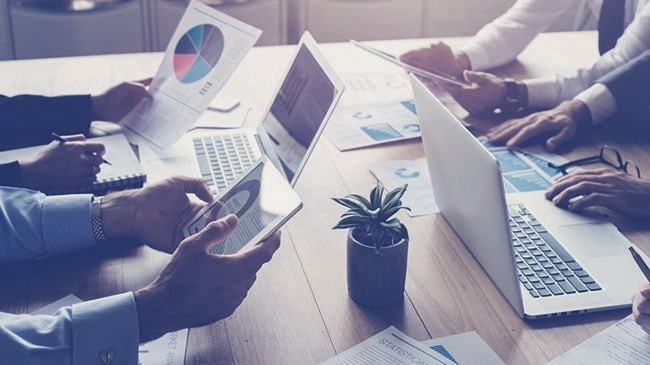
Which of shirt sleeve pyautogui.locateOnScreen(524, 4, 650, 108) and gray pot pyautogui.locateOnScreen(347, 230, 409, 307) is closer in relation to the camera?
gray pot pyautogui.locateOnScreen(347, 230, 409, 307)

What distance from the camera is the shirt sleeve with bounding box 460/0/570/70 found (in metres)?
2.09

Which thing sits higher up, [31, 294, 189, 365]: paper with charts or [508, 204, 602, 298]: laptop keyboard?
[508, 204, 602, 298]: laptop keyboard

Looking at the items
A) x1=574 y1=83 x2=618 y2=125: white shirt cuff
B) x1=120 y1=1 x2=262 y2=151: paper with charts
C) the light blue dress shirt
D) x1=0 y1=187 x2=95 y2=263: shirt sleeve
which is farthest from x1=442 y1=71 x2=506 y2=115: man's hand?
the light blue dress shirt

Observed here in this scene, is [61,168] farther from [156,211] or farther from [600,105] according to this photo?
[600,105]

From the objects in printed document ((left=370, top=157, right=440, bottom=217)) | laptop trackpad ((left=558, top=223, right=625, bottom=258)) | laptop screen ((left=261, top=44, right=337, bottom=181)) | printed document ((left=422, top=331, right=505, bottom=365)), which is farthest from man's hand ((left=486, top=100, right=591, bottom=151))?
printed document ((left=422, top=331, right=505, bottom=365))

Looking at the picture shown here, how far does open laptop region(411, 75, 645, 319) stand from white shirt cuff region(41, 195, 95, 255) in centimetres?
61

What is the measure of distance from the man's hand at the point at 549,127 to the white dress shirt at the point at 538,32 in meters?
0.04

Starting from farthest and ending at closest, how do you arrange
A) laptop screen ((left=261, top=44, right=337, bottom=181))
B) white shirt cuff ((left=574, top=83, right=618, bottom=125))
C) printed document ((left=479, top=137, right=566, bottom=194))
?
1. white shirt cuff ((left=574, top=83, right=618, bottom=125))
2. printed document ((left=479, top=137, right=566, bottom=194))
3. laptop screen ((left=261, top=44, right=337, bottom=181))

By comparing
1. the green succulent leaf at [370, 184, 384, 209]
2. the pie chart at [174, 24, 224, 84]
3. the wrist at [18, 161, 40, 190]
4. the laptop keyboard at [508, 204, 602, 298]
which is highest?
the green succulent leaf at [370, 184, 384, 209]

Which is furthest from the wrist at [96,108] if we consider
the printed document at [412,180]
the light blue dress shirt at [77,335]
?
the light blue dress shirt at [77,335]

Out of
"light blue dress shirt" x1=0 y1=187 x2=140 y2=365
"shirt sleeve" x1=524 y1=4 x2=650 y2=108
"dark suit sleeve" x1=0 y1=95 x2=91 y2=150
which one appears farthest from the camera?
"shirt sleeve" x1=524 y1=4 x2=650 y2=108

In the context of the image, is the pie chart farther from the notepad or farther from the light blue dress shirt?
the light blue dress shirt

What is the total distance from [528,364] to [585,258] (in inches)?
11.4

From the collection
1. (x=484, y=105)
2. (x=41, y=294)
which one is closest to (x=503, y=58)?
(x=484, y=105)
